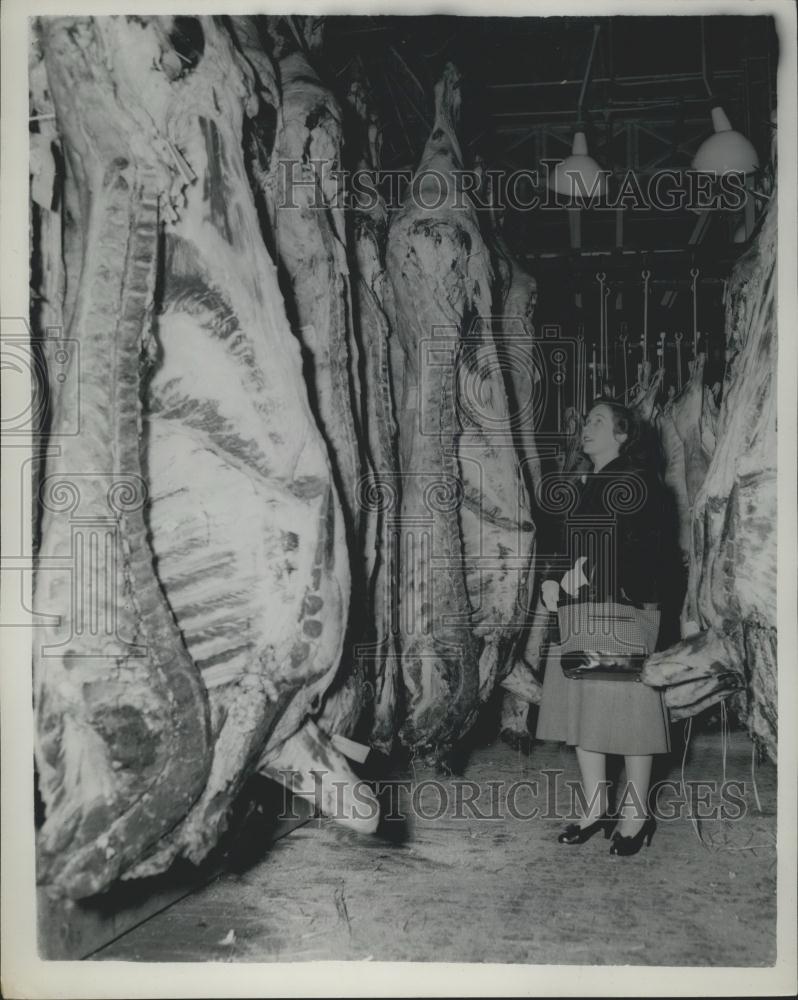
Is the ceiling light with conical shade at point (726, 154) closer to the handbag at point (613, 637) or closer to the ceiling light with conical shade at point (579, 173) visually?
the ceiling light with conical shade at point (579, 173)

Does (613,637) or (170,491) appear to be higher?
(170,491)

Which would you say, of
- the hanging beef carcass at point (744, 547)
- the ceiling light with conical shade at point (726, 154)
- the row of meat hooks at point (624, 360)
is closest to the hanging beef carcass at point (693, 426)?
the row of meat hooks at point (624, 360)

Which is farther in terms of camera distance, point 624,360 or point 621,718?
point 624,360

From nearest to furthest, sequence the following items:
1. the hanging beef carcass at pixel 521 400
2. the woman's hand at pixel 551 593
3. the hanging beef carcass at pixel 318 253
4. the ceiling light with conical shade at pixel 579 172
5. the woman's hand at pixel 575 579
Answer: the hanging beef carcass at pixel 318 253 → the woman's hand at pixel 575 579 → the woman's hand at pixel 551 593 → the ceiling light with conical shade at pixel 579 172 → the hanging beef carcass at pixel 521 400

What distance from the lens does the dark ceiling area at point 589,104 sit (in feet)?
8.68

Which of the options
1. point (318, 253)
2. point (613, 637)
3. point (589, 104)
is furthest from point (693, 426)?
point (318, 253)

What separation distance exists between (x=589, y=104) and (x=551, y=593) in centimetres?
198

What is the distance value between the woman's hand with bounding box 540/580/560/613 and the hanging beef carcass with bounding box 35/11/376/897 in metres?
1.16

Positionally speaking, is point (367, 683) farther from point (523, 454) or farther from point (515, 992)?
point (523, 454)

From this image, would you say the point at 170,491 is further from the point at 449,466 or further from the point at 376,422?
the point at 449,466

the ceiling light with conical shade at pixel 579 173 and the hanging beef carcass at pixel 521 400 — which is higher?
the ceiling light with conical shade at pixel 579 173

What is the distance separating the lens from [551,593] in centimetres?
305

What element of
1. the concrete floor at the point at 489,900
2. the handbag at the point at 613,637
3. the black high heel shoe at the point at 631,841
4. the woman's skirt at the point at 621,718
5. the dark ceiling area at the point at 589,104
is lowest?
the concrete floor at the point at 489,900

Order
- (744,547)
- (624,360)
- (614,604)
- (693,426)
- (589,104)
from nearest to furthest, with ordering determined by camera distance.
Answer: (744,547) → (614,604) → (589,104) → (693,426) → (624,360)
